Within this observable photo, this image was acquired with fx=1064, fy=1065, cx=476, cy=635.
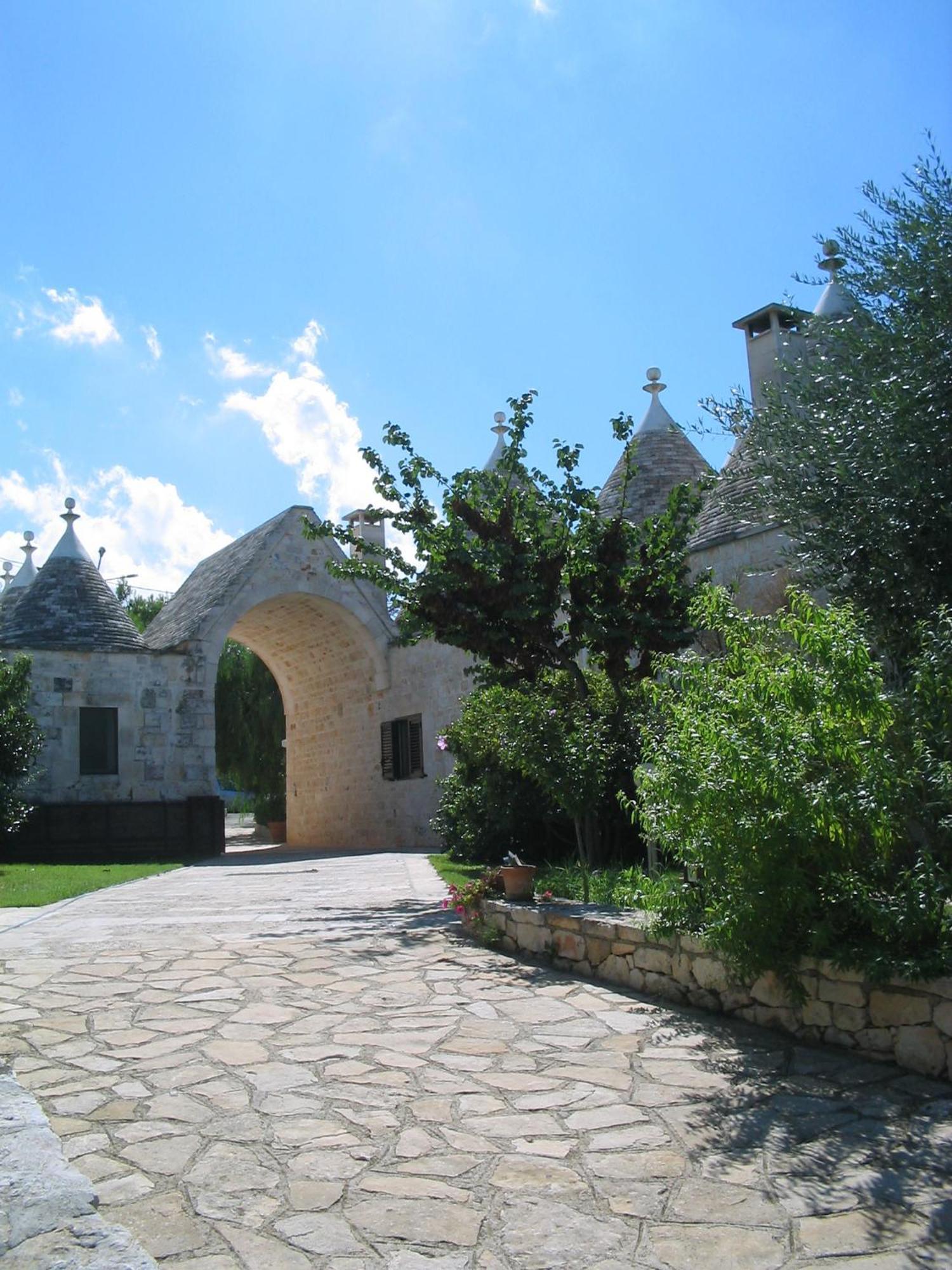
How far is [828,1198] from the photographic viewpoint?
132 inches

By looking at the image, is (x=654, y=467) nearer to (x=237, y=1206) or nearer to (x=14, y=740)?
(x=14, y=740)

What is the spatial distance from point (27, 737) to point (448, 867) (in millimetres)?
7231

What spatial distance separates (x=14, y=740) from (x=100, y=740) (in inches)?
119

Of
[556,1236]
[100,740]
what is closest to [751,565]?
[556,1236]

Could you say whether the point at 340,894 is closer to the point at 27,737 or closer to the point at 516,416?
the point at 516,416

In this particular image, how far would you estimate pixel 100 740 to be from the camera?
19219mm

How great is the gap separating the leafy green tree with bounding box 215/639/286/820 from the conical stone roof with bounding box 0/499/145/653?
10.2 m

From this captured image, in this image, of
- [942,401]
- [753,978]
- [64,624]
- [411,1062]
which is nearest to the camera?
[411,1062]

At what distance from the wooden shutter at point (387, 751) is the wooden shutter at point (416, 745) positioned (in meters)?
0.59

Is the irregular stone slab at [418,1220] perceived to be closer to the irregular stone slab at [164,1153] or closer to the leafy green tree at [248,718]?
the irregular stone slab at [164,1153]

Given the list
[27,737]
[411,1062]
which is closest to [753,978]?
[411,1062]

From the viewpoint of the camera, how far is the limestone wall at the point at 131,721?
1875 cm

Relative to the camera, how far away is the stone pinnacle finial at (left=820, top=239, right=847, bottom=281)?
682 centimetres

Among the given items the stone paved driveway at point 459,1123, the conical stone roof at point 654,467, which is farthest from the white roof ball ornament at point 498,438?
the stone paved driveway at point 459,1123
